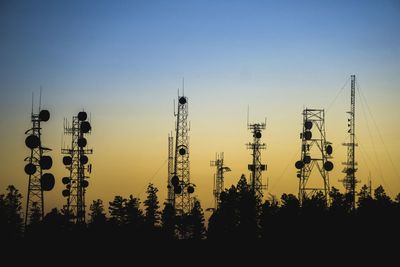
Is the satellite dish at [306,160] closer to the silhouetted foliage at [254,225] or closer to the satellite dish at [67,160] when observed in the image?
the silhouetted foliage at [254,225]

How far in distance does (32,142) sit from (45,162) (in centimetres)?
291

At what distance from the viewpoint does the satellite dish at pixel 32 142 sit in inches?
2827

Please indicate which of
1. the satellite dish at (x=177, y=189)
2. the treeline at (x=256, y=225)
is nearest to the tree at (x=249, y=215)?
the treeline at (x=256, y=225)

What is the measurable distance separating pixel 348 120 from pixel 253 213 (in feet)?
68.7

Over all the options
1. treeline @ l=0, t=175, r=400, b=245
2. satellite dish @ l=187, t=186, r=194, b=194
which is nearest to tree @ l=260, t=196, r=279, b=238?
treeline @ l=0, t=175, r=400, b=245

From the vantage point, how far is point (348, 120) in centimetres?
Result: 9469

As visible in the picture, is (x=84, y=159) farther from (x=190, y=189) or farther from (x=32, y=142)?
(x=32, y=142)

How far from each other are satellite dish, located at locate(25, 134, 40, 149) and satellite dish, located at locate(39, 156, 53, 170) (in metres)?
1.74

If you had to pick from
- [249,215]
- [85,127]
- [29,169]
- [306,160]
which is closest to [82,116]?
[85,127]

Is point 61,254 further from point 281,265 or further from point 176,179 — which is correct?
point 281,265

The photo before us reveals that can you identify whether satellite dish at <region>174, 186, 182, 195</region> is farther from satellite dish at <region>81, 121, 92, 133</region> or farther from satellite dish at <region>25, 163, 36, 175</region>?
satellite dish at <region>25, 163, 36, 175</region>

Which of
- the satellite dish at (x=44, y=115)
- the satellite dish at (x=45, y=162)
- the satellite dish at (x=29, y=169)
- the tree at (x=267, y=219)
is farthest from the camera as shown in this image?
the tree at (x=267, y=219)

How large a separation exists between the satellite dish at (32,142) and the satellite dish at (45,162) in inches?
68.6

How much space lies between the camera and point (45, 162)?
72875 millimetres
